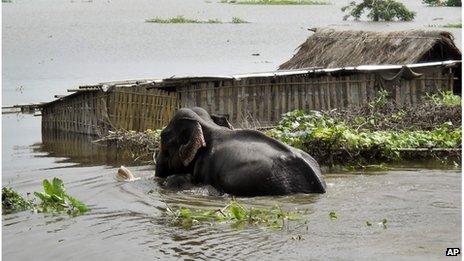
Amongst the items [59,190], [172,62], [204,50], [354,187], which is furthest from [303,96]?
[204,50]

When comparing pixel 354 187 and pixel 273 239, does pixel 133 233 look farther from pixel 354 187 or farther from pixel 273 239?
pixel 354 187

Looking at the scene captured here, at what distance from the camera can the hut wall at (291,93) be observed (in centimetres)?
1794

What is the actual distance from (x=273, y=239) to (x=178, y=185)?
9.81 feet

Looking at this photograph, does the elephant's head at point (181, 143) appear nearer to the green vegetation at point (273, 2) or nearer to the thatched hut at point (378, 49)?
the thatched hut at point (378, 49)

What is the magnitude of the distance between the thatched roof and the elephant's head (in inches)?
380

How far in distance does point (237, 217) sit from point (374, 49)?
499 inches

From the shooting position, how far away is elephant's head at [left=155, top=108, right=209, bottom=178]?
38.9ft

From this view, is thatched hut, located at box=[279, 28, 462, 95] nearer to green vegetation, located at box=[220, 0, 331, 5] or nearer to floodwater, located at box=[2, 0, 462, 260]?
floodwater, located at box=[2, 0, 462, 260]

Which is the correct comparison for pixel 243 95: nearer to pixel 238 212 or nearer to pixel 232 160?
pixel 232 160

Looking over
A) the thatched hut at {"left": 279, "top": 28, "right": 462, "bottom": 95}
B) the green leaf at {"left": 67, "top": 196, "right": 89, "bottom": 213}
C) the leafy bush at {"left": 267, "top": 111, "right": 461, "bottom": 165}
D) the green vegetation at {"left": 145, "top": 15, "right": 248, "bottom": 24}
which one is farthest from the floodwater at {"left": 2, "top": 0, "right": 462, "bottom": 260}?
the green vegetation at {"left": 145, "top": 15, "right": 248, "bottom": 24}

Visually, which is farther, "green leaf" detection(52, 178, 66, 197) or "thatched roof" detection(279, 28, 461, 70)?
"thatched roof" detection(279, 28, 461, 70)

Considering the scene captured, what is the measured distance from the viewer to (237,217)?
9945 mm

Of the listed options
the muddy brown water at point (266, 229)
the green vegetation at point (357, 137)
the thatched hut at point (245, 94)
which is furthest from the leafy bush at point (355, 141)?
the thatched hut at point (245, 94)

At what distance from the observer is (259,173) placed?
11.2 metres
